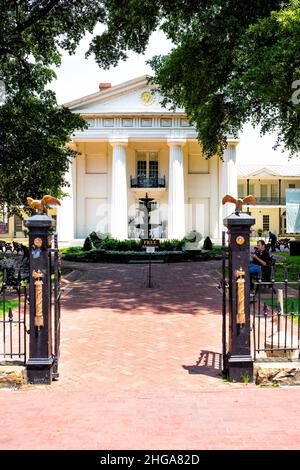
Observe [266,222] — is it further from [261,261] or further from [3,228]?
[261,261]

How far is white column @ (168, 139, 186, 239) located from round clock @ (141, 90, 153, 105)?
3.52 meters

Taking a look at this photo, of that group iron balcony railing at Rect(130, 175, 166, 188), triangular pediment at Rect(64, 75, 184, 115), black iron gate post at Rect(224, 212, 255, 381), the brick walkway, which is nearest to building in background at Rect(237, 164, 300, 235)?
iron balcony railing at Rect(130, 175, 166, 188)

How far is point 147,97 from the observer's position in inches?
1405

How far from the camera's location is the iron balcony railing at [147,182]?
37688 millimetres

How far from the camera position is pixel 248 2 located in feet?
48.5

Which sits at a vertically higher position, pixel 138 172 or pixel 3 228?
pixel 138 172

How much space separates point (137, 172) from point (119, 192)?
4.61m

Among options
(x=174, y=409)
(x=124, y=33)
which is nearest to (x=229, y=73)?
(x=124, y=33)

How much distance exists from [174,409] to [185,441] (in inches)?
30.8

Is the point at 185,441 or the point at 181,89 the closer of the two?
the point at 185,441

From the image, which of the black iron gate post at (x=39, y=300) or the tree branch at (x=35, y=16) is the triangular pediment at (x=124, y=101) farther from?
the black iron gate post at (x=39, y=300)

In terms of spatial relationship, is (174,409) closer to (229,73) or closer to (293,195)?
(229,73)

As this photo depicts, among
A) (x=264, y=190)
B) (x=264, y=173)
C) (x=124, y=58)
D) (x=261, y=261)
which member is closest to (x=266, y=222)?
(x=264, y=190)

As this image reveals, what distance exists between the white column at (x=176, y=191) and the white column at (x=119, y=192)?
11.1 feet
